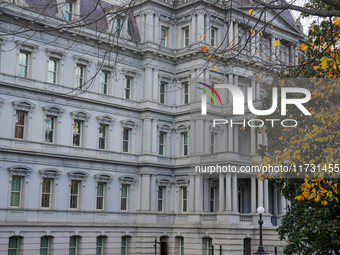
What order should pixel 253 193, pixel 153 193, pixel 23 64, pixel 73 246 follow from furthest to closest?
1. pixel 153 193
2. pixel 253 193
3. pixel 73 246
4. pixel 23 64

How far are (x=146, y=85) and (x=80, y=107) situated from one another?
577cm

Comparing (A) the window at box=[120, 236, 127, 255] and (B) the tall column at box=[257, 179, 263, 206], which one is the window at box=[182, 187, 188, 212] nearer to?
(A) the window at box=[120, 236, 127, 255]

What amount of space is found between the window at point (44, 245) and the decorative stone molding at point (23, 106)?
316 inches

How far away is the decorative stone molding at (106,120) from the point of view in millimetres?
36513

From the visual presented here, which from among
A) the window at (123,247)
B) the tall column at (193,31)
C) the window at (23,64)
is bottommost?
the window at (123,247)

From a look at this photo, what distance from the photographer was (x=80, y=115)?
3541 centimetres

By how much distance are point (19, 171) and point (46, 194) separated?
2455 mm

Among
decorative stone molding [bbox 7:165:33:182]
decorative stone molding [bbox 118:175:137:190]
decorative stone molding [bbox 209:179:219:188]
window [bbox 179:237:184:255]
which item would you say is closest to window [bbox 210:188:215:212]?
decorative stone molding [bbox 209:179:219:188]

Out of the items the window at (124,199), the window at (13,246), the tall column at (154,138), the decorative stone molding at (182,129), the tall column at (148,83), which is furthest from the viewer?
the decorative stone molding at (182,129)

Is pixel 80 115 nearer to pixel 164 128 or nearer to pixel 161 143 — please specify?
pixel 164 128

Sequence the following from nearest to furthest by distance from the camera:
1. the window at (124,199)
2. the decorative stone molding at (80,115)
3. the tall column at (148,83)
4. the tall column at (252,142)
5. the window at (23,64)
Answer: the window at (23,64) < the decorative stone molding at (80,115) < the window at (124,199) < the tall column at (148,83) < the tall column at (252,142)

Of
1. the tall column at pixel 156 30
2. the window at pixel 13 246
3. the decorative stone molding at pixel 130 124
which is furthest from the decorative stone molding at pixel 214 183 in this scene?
the window at pixel 13 246

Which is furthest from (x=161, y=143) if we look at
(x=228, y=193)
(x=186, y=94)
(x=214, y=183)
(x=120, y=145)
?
(x=228, y=193)

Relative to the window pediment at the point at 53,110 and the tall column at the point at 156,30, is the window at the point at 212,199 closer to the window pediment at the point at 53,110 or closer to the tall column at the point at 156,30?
the tall column at the point at 156,30
